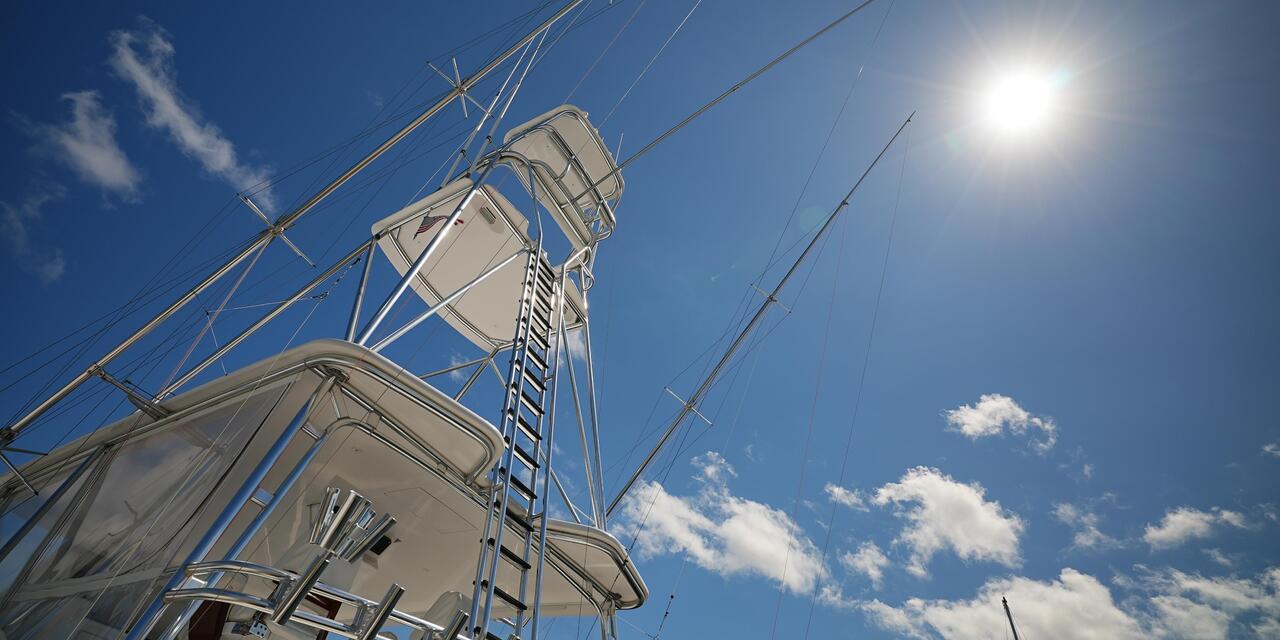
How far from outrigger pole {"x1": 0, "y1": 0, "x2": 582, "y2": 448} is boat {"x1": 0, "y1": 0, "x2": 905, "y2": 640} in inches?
1.3

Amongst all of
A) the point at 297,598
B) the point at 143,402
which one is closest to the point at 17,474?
the point at 143,402

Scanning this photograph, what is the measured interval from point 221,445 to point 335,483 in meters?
1.44

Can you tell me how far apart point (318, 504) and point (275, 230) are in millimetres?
4907

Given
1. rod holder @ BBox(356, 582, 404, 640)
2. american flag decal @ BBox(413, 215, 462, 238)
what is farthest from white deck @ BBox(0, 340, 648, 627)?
american flag decal @ BBox(413, 215, 462, 238)

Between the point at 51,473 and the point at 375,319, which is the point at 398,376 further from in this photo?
the point at 51,473

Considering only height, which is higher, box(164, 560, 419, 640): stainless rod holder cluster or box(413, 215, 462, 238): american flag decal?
box(413, 215, 462, 238): american flag decal

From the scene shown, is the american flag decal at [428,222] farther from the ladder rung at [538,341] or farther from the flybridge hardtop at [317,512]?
the ladder rung at [538,341]

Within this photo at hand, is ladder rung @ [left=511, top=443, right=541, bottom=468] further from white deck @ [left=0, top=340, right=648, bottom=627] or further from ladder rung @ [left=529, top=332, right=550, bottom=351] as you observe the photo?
ladder rung @ [left=529, top=332, right=550, bottom=351]

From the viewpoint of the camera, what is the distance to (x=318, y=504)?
7078 mm

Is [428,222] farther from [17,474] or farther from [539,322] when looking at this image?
[17,474]

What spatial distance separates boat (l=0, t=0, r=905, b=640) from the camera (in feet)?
15.8

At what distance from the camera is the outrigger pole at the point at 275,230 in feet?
29.8

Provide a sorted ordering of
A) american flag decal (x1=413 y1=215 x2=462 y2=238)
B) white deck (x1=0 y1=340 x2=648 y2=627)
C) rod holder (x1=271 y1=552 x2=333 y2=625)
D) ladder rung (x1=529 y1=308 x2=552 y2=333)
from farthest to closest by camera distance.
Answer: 1. american flag decal (x1=413 y1=215 x2=462 y2=238)
2. ladder rung (x1=529 y1=308 x2=552 y2=333)
3. white deck (x1=0 y1=340 x2=648 y2=627)
4. rod holder (x1=271 y1=552 x2=333 y2=625)

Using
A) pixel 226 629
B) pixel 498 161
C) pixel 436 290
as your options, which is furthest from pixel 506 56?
pixel 226 629
